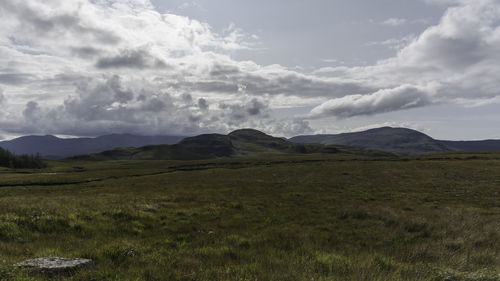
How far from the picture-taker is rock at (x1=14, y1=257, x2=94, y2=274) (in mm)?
6379

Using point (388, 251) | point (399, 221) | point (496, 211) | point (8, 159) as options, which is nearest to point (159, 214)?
point (388, 251)

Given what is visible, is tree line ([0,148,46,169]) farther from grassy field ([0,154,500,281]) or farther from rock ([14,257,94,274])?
rock ([14,257,94,274])

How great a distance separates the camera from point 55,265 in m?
6.59

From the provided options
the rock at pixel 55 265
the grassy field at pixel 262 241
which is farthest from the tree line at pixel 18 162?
the rock at pixel 55 265

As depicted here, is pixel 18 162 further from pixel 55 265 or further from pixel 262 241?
pixel 262 241

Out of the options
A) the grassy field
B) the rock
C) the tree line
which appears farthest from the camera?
the tree line

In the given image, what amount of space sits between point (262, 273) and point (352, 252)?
4850 millimetres

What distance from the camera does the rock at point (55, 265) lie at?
6.38m

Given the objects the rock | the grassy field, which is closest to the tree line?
the grassy field

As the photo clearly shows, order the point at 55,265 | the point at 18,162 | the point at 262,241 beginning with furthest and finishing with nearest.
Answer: the point at 18,162, the point at 262,241, the point at 55,265

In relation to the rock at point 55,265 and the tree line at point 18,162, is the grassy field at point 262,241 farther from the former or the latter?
the tree line at point 18,162

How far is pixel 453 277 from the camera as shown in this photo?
6.78 m

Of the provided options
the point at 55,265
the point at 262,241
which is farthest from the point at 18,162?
the point at 262,241

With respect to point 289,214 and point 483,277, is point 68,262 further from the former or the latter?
point 289,214
